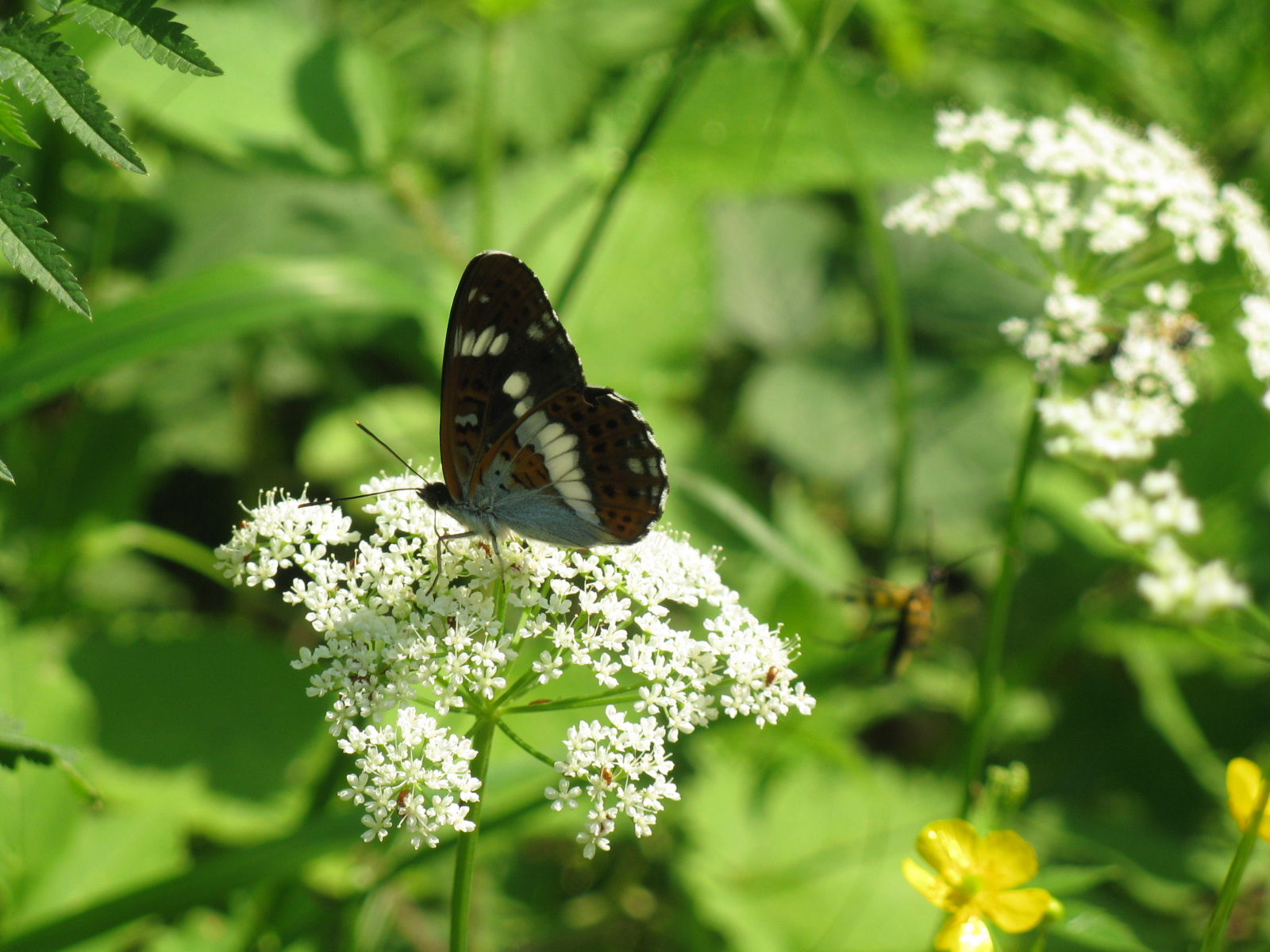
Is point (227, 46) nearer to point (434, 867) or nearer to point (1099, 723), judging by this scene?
point (434, 867)

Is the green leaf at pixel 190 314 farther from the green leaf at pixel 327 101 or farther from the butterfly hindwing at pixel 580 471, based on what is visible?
the green leaf at pixel 327 101

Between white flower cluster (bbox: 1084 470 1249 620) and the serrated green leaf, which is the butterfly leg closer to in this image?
the serrated green leaf

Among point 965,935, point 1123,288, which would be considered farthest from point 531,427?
point 1123,288

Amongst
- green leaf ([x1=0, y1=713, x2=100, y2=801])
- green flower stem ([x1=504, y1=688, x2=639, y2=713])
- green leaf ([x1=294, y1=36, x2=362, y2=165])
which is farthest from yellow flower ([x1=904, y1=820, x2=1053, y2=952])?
green leaf ([x1=294, y1=36, x2=362, y2=165])

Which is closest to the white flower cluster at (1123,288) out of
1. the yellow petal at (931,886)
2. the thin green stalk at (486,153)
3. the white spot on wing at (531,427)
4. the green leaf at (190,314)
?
the yellow petal at (931,886)

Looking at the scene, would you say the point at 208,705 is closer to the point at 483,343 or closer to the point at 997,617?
the point at 483,343
